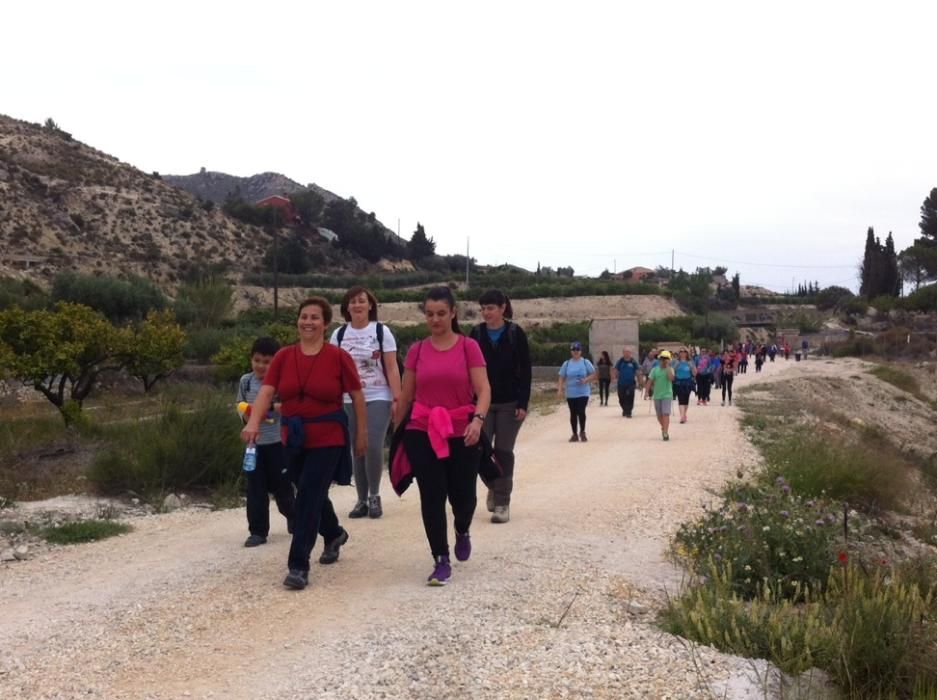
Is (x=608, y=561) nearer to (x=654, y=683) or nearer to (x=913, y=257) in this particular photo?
(x=654, y=683)

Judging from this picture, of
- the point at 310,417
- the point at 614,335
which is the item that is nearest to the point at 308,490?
the point at 310,417

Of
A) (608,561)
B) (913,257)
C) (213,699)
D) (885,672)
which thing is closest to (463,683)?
(213,699)

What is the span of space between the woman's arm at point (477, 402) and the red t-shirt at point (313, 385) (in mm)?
781

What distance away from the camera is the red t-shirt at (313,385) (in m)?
6.10

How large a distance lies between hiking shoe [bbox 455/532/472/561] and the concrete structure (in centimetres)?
3002

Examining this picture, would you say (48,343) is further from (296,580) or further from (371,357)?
(296,580)

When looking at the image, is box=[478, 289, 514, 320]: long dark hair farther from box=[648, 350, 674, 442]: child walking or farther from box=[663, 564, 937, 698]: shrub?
box=[648, 350, 674, 442]: child walking

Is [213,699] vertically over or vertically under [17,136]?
under

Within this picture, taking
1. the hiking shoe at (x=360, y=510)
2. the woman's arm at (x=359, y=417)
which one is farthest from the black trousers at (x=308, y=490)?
the hiking shoe at (x=360, y=510)

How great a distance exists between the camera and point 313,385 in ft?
20.0

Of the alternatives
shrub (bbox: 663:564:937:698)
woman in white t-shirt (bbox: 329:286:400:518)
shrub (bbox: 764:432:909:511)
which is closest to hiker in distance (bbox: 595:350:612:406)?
shrub (bbox: 764:432:909:511)

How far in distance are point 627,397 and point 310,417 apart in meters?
16.2

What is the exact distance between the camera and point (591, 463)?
43.3 ft

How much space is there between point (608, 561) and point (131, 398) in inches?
1068
